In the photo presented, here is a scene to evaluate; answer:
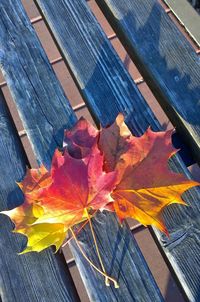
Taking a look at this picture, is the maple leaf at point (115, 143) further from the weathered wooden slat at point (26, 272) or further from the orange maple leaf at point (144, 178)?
the weathered wooden slat at point (26, 272)

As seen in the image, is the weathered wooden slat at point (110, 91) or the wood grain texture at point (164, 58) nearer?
the weathered wooden slat at point (110, 91)

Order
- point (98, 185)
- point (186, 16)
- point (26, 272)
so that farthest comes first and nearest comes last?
point (186, 16) → point (26, 272) → point (98, 185)

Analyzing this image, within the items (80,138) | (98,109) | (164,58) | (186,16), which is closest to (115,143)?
(80,138)

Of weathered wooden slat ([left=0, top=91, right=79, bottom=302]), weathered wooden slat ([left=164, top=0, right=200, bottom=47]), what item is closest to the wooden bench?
weathered wooden slat ([left=0, top=91, right=79, bottom=302])

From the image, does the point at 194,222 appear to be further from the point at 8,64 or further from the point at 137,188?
the point at 8,64

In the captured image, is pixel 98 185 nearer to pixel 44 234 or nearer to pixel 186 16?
pixel 44 234

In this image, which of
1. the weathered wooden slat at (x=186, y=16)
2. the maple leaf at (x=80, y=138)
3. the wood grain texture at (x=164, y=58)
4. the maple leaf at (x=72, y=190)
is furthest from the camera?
the weathered wooden slat at (x=186, y=16)

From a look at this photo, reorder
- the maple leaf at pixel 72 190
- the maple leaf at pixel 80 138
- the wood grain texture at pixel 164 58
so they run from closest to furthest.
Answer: the maple leaf at pixel 72 190
the maple leaf at pixel 80 138
the wood grain texture at pixel 164 58

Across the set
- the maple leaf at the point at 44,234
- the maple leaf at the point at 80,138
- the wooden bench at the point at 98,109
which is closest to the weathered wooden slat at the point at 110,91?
the wooden bench at the point at 98,109
